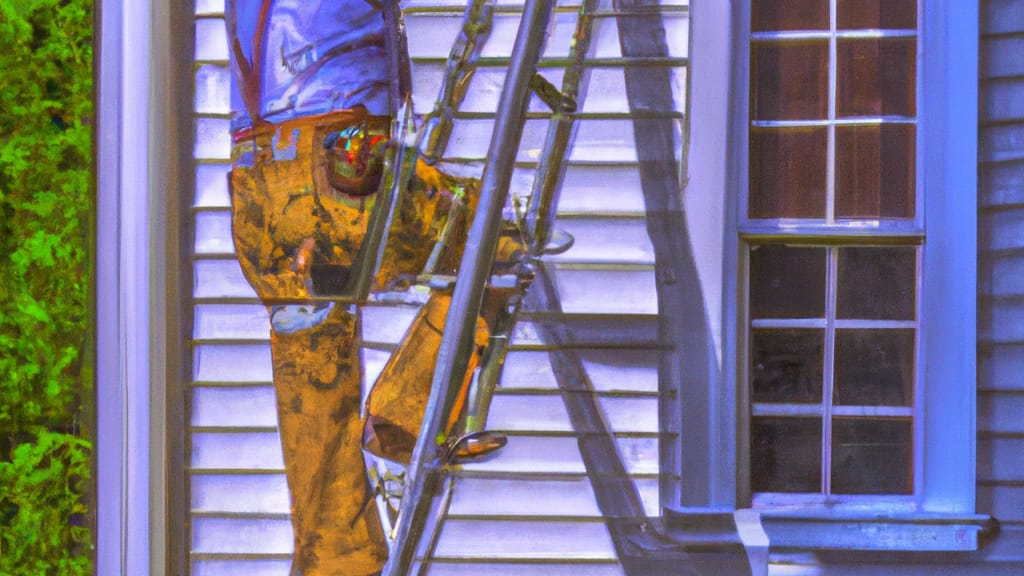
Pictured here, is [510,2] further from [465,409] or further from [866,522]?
[866,522]

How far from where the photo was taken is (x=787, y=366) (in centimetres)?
180

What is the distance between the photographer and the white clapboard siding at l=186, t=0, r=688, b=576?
1.80 metres

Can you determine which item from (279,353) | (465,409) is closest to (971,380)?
(465,409)

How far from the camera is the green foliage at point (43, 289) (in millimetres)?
1883

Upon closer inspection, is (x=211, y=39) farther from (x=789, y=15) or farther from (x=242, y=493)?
(x=789, y=15)

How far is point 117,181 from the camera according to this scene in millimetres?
1842

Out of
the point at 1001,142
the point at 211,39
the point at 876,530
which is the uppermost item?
the point at 211,39

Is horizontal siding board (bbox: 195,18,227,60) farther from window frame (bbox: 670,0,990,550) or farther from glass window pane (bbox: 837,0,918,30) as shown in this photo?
glass window pane (bbox: 837,0,918,30)

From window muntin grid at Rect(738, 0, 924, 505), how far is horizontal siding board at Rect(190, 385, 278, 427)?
1.13 metres

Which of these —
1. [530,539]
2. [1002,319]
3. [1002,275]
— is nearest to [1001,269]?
[1002,275]

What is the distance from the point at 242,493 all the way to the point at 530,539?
691 mm

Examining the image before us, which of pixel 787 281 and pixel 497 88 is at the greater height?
pixel 497 88

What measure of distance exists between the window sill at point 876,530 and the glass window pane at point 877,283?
0.46 meters

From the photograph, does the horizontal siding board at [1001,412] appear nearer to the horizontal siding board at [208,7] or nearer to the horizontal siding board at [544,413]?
the horizontal siding board at [544,413]
